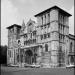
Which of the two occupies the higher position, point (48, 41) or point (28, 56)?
point (48, 41)

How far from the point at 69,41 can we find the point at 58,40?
7.69m

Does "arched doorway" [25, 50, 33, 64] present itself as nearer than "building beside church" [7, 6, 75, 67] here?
No

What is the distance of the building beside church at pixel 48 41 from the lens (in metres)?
44.8

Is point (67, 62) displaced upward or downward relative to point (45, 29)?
downward

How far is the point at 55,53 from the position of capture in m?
43.8

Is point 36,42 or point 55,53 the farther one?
point 36,42

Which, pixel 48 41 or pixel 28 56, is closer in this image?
pixel 48 41

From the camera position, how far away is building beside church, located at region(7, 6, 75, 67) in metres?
44.8

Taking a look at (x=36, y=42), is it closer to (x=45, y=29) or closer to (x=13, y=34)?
(x=45, y=29)

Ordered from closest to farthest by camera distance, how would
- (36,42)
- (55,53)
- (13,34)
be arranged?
(55,53), (36,42), (13,34)

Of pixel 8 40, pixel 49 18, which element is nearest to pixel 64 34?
pixel 49 18

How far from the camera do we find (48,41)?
46.4 m

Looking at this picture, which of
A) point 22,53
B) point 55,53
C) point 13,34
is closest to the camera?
point 55,53

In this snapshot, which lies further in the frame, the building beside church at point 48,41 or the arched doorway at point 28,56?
the arched doorway at point 28,56
